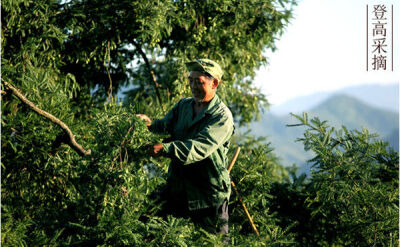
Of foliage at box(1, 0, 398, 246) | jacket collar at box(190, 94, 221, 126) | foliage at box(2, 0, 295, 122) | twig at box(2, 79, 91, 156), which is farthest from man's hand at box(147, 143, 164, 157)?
foliage at box(2, 0, 295, 122)

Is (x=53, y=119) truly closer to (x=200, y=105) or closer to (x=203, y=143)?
(x=200, y=105)

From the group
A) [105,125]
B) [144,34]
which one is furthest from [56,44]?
[105,125]

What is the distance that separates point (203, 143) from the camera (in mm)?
3223

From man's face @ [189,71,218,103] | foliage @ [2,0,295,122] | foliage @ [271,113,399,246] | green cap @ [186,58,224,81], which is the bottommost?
foliage @ [271,113,399,246]

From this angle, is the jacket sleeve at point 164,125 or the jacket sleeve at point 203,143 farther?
the jacket sleeve at point 164,125

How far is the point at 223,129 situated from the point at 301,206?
237 cm

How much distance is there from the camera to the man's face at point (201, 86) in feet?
11.2

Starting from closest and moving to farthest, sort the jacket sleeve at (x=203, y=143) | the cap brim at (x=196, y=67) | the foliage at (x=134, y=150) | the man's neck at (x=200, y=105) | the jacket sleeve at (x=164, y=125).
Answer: the jacket sleeve at (x=203, y=143) < the foliage at (x=134, y=150) < the cap brim at (x=196, y=67) < the man's neck at (x=200, y=105) < the jacket sleeve at (x=164, y=125)

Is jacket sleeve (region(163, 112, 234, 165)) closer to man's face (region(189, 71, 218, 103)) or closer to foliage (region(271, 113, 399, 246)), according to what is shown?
man's face (region(189, 71, 218, 103))

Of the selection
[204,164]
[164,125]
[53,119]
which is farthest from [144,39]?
[204,164]

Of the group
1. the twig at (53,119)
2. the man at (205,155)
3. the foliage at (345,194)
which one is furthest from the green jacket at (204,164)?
the foliage at (345,194)

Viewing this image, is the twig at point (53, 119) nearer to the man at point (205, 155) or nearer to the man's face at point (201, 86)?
the man at point (205, 155)

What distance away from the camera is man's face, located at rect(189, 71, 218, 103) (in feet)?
11.2

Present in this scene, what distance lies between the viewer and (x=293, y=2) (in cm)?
738
